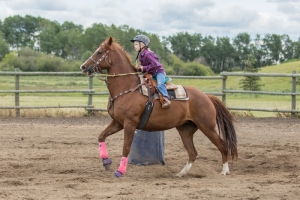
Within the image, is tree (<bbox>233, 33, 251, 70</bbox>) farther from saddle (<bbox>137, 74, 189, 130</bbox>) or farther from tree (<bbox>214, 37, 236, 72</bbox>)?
saddle (<bbox>137, 74, 189, 130</bbox>)

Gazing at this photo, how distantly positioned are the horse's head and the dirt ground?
5.49 feet

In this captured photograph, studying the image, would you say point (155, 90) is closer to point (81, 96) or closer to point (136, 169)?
point (136, 169)

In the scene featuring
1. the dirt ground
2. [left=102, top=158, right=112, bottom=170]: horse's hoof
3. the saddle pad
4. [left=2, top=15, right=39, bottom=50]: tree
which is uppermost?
[left=2, top=15, right=39, bottom=50]: tree

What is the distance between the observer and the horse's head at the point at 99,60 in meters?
8.21

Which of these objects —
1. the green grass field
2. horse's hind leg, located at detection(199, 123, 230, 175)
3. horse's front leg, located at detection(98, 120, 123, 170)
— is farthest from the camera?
the green grass field

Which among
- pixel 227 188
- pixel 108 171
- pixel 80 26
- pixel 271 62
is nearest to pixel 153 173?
pixel 108 171

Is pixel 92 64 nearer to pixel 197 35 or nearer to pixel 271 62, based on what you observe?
pixel 271 62

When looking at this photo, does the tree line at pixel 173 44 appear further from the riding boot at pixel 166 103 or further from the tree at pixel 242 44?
the riding boot at pixel 166 103

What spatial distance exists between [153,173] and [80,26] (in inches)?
3850

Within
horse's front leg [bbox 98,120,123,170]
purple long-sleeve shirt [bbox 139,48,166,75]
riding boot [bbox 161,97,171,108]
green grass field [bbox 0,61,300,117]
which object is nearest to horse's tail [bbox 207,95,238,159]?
riding boot [bbox 161,97,171,108]

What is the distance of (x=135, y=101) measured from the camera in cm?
821

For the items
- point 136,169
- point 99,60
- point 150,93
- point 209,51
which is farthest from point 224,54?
point 99,60

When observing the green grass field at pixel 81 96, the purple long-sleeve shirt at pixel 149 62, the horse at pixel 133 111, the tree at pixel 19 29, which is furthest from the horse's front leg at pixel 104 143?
the tree at pixel 19 29

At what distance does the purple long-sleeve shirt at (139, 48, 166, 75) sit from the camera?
830 cm
